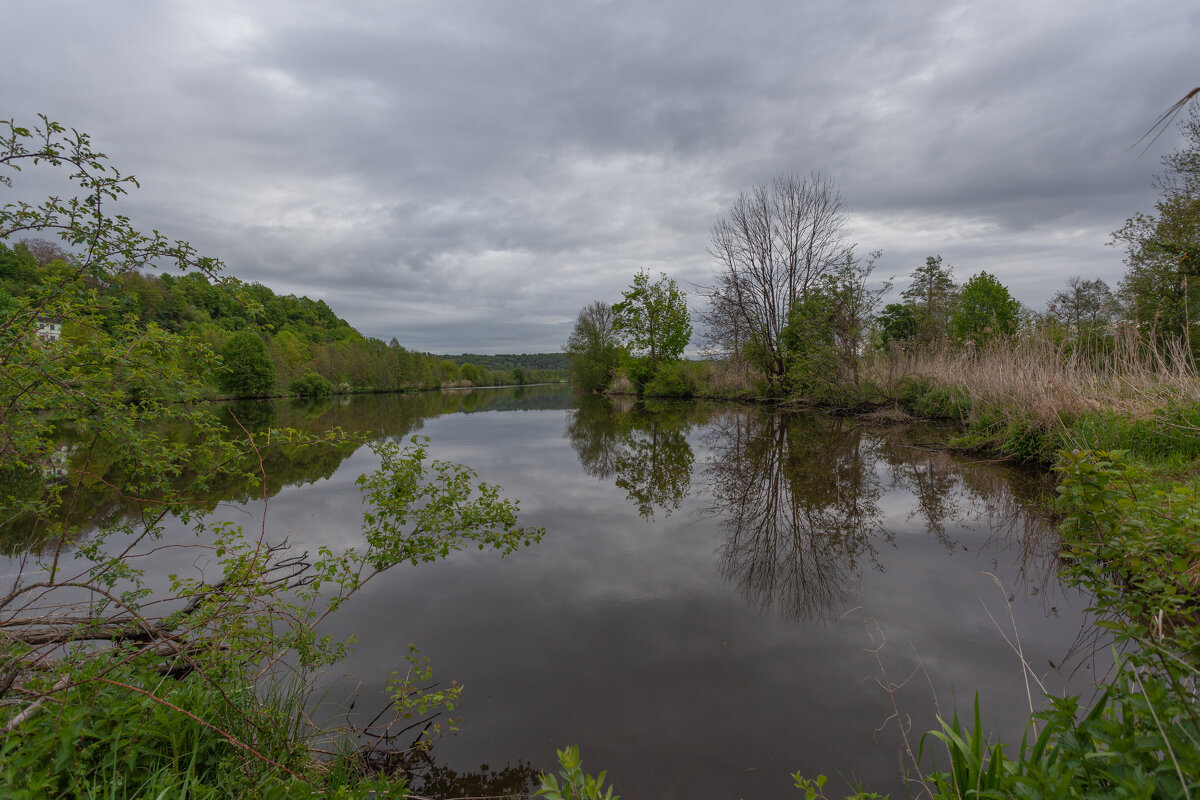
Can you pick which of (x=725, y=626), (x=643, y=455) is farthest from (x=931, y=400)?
(x=725, y=626)

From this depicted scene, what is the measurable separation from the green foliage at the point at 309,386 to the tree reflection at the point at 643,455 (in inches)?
1365

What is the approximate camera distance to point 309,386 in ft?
143

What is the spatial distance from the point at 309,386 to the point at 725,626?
4816cm

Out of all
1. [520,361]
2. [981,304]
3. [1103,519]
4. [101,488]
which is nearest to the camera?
[1103,519]

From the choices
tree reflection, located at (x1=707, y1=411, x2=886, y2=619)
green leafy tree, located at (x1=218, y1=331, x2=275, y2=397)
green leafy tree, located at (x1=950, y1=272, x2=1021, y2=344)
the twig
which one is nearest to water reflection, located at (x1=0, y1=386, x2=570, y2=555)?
the twig

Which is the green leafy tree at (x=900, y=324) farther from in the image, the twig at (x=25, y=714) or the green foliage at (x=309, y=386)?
the green foliage at (x=309, y=386)

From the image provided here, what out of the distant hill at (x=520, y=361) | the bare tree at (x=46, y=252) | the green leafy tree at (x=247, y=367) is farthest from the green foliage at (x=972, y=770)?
the distant hill at (x=520, y=361)

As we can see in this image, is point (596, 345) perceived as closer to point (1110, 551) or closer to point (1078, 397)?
point (1078, 397)

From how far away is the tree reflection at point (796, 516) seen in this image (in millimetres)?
4223

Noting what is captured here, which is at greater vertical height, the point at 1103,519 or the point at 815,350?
the point at 815,350

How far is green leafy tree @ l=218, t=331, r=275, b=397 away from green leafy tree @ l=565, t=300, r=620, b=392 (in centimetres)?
2314

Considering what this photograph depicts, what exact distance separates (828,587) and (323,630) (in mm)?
4036

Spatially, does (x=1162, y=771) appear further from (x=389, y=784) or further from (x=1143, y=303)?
(x=1143, y=303)

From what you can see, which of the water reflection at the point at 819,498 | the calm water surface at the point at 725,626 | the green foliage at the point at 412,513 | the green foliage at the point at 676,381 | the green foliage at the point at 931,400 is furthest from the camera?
the green foliage at the point at 676,381
